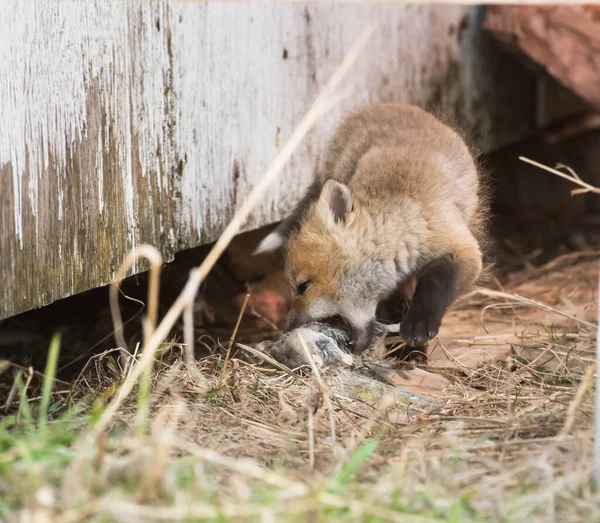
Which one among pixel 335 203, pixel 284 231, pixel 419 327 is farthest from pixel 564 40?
pixel 419 327

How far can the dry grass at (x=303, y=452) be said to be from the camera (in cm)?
173

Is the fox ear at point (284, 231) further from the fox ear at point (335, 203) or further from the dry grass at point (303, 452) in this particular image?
the dry grass at point (303, 452)

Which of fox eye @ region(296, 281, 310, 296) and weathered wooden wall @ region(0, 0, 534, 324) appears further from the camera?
fox eye @ region(296, 281, 310, 296)

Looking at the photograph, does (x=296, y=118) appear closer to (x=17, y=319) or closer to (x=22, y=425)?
(x=17, y=319)

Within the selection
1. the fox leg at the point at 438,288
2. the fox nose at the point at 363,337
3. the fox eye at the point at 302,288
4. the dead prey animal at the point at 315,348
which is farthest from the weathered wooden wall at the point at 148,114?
the fox leg at the point at 438,288

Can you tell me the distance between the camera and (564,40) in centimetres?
641

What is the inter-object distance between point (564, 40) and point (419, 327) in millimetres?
3803

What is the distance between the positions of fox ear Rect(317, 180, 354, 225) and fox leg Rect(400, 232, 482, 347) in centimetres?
47

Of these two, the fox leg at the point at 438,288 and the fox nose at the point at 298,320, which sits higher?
the fox leg at the point at 438,288

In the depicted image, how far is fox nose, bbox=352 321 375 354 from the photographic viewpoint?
3847 millimetres

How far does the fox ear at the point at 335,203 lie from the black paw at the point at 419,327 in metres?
0.61

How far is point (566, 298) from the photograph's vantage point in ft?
16.8

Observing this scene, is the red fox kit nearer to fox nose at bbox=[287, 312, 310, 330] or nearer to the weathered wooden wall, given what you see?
fox nose at bbox=[287, 312, 310, 330]

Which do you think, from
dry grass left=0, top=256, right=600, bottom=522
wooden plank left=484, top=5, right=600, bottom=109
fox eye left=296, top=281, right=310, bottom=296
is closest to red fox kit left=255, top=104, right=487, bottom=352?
fox eye left=296, top=281, right=310, bottom=296
